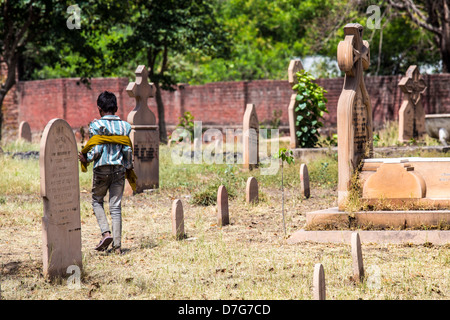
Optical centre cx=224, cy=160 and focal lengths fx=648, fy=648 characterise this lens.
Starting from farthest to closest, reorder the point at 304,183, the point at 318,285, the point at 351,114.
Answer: the point at 304,183
the point at 351,114
the point at 318,285

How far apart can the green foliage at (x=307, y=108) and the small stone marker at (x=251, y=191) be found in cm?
540

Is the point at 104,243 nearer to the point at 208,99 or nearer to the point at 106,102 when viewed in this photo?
the point at 106,102

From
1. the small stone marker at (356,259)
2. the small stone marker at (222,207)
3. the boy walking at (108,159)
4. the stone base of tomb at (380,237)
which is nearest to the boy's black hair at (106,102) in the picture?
the boy walking at (108,159)

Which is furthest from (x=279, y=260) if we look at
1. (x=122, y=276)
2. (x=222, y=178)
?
(x=222, y=178)

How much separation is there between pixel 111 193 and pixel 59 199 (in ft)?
3.86

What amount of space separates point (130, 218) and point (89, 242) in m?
1.66

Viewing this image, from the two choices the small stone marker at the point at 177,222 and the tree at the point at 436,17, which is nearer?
the small stone marker at the point at 177,222

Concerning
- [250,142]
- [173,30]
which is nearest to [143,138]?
[250,142]

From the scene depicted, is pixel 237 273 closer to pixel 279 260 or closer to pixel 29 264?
pixel 279 260

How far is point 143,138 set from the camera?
38.9 feet

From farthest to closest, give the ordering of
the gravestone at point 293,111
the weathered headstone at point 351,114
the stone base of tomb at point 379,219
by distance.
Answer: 1. the gravestone at point 293,111
2. the weathered headstone at point 351,114
3. the stone base of tomb at point 379,219

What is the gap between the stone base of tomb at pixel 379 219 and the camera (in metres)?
7.30

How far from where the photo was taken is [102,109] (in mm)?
7000

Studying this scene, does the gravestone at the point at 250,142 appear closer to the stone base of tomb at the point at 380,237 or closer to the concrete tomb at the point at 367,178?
the concrete tomb at the point at 367,178
